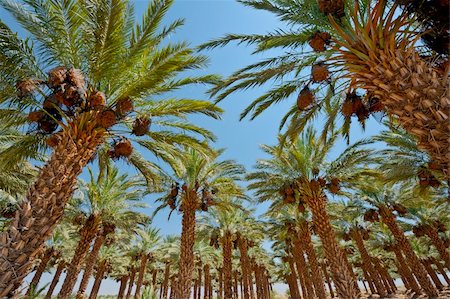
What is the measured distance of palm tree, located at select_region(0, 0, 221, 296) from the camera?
671cm

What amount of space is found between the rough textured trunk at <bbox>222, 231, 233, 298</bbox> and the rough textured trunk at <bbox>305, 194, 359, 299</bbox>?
9.78m

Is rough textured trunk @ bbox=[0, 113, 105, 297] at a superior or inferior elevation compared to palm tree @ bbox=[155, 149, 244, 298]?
inferior

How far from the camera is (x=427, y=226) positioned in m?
25.5

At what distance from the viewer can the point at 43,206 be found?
5.92m

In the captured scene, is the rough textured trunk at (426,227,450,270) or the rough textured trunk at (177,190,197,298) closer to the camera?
the rough textured trunk at (177,190,197,298)

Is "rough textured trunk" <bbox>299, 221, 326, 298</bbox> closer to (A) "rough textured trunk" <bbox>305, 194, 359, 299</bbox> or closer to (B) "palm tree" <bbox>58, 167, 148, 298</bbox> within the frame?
(A) "rough textured trunk" <bbox>305, 194, 359, 299</bbox>

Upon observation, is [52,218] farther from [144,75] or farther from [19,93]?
[144,75]

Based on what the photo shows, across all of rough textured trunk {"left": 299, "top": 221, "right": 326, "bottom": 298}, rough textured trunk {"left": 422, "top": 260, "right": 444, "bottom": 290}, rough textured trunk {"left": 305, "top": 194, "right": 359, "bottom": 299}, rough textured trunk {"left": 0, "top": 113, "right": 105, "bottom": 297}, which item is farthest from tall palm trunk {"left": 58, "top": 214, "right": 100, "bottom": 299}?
A: rough textured trunk {"left": 422, "top": 260, "right": 444, "bottom": 290}

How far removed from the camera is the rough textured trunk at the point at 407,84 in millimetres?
4695

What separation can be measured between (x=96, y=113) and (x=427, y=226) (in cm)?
2817

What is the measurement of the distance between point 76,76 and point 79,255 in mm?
13340

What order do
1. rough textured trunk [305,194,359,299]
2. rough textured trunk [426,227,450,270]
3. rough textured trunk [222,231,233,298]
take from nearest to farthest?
rough textured trunk [305,194,359,299] < rough textured trunk [222,231,233,298] < rough textured trunk [426,227,450,270]

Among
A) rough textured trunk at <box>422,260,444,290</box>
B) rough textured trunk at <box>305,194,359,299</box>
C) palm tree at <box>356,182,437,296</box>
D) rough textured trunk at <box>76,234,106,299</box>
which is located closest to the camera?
rough textured trunk at <box>305,194,359,299</box>

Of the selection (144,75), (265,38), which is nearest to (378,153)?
(265,38)
